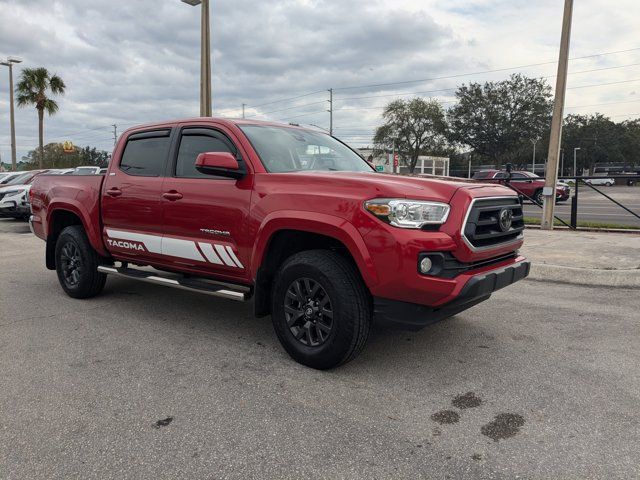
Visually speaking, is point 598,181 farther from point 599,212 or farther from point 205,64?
point 205,64

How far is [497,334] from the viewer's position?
177 inches

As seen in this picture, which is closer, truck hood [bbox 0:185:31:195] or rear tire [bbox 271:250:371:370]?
rear tire [bbox 271:250:371:370]

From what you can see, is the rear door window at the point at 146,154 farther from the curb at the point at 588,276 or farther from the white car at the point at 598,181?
the white car at the point at 598,181

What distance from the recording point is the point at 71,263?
→ 5855 mm

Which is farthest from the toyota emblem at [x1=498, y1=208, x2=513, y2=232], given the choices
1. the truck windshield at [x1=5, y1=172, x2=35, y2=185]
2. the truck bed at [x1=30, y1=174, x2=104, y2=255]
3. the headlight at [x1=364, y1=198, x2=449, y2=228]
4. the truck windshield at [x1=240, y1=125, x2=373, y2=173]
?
the truck windshield at [x1=5, y1=172, x2=35, y2=185]

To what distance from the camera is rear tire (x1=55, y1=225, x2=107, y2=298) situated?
18.4 ft

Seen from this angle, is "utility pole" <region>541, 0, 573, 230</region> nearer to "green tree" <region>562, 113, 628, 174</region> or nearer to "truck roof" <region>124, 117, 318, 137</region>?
"truck roof" <region>124, 117, 318, 137</region>

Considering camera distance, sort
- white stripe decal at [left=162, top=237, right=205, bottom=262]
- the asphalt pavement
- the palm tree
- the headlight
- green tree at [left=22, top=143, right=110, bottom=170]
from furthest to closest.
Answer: green tree at [left=22, top=143, right=110, bottom=170] → the palm tree → the asphalt pavement → white stripe decal at [left=162, top=237, right=205, bottom=262] → the headlight

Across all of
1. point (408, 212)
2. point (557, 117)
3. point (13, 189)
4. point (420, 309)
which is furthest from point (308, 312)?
point (13, 189)

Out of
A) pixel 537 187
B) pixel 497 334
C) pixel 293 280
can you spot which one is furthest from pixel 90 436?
pixel 537 187

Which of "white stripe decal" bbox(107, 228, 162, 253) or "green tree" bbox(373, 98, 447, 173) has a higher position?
"green tree" bbox(373, 98, 447, 173)

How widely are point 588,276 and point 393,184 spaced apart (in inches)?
175

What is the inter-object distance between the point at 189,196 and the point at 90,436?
221cm

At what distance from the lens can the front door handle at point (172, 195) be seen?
449cm
